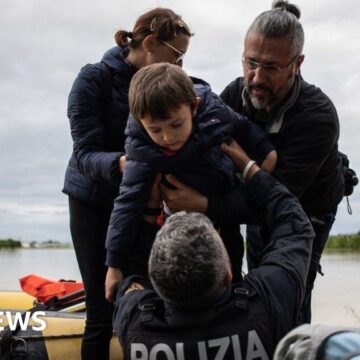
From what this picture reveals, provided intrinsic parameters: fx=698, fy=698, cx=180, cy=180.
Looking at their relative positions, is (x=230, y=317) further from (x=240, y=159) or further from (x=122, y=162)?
(x=122, y=162)

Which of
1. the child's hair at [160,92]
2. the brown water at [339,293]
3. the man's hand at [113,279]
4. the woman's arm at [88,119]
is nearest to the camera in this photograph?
the child's hair at [160,92]

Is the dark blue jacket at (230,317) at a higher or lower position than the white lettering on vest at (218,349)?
higher

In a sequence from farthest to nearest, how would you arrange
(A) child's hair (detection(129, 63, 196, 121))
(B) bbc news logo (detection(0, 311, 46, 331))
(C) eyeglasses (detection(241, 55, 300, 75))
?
(B) bbc news logo (detection(0, 311, 46, 331)) → (C) eyeglasses (detection(241, 55, 300, 75)) → (A) child's hair (detection(129, 63, 196, 121))

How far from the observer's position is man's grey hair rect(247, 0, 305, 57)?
2.43 meters

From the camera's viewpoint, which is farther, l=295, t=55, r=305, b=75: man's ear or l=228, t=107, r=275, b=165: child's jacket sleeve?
l=295, t=55, r=305, b=75: man's ear

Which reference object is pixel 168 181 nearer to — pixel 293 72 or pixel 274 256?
pixel 274 256

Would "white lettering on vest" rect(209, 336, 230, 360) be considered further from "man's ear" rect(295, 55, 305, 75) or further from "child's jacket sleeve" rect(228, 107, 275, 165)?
"man's ear" rect(295, 55, 305, 75)

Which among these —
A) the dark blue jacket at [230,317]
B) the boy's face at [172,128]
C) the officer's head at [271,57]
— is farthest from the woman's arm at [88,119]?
the dark blue jacket at [230,317]

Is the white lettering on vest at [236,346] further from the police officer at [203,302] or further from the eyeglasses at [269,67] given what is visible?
the eyeglasses at [269,67]

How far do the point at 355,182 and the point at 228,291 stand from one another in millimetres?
1418

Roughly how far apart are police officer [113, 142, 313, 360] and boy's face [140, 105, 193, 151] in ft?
1.10

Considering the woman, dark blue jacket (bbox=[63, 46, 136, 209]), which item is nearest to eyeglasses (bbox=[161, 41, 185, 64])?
the woman

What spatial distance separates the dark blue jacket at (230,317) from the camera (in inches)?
71.0

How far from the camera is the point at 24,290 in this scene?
4070 millimetres
